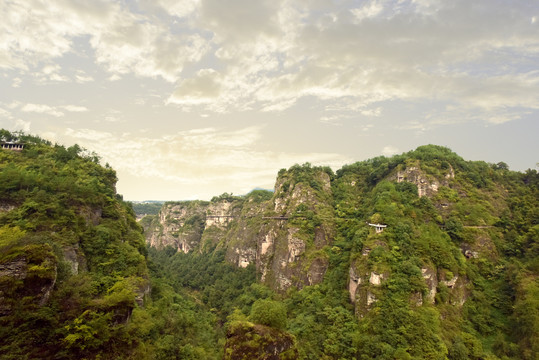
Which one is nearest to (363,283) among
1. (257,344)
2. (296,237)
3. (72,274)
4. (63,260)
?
(296,237)

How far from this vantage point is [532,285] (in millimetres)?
34594

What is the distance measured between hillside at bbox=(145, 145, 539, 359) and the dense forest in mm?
239

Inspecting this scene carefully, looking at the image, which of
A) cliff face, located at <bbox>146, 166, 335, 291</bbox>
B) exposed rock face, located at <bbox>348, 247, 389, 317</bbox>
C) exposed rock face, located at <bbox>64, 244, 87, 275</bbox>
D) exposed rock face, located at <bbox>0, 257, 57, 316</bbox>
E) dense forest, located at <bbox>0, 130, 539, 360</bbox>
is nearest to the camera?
exposed rock face, located at <bbox>0, 257, 57, 316</bbox>

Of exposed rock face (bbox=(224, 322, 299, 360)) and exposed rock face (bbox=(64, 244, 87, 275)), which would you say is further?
exposed rock face (bbox=(64, 244, 87, 275))

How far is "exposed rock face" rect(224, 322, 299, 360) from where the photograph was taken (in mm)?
15344

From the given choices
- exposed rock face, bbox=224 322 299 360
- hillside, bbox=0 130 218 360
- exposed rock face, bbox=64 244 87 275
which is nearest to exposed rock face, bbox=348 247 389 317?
hillside, bbox=0 130 218 360

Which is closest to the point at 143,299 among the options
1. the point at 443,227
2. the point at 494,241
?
the point at 443,227

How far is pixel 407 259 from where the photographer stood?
131 feet

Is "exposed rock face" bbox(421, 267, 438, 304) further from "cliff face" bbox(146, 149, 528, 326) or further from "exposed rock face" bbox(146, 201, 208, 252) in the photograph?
"exposed rock face" bbox(146, 201, 208, 252)

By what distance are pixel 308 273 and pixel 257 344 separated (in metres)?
38.5

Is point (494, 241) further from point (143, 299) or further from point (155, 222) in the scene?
point (155, 222)

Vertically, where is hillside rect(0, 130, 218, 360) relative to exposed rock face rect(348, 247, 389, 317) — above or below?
above

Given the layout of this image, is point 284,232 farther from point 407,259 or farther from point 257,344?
point 257,344

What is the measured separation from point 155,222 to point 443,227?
134 meters
